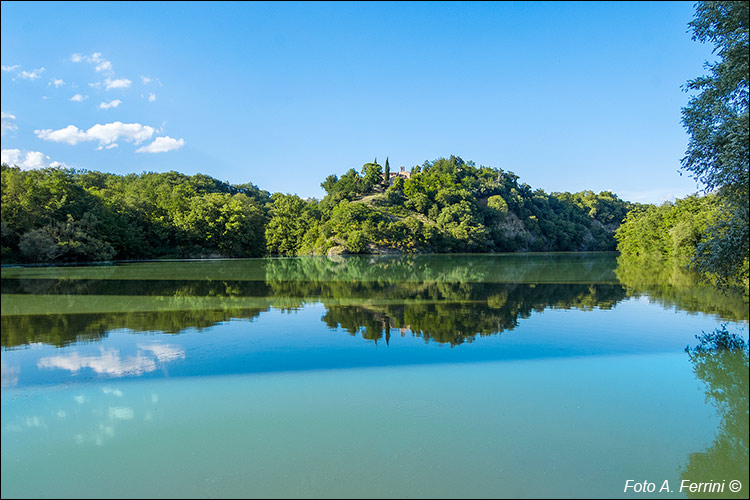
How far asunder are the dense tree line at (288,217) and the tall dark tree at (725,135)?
→ 2041 inches

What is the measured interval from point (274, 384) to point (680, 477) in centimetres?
580

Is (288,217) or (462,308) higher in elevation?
(288,217)

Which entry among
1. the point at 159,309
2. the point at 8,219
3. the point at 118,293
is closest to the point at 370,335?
the point at 159,309

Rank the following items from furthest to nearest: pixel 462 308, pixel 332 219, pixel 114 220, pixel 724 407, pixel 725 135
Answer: pixel 332 219 → pixel 114 220 → pixel 462 308 → pixel 725 135 → pixel 724 407

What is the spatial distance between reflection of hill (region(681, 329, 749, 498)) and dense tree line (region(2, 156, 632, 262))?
5166 cm

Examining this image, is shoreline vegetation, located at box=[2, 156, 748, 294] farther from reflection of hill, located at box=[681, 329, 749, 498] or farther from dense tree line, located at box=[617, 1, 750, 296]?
reflection of hill, located at box=[681, 329, 749, 498]

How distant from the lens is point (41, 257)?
42156 mm

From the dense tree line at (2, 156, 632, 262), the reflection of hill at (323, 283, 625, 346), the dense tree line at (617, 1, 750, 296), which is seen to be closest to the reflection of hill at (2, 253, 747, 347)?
the reflection of hill at (323, 283, 625, 346)

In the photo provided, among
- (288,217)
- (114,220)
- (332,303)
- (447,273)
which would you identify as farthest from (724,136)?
(288,217)

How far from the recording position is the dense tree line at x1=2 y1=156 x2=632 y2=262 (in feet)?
146

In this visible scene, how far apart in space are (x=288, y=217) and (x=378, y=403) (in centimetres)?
→ 8150

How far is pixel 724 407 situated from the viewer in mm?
6199

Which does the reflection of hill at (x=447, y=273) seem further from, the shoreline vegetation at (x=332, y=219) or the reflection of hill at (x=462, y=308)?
the shoreline vegetation at (x=332, y=219)

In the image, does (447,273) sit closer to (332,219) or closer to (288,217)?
(332,219)
